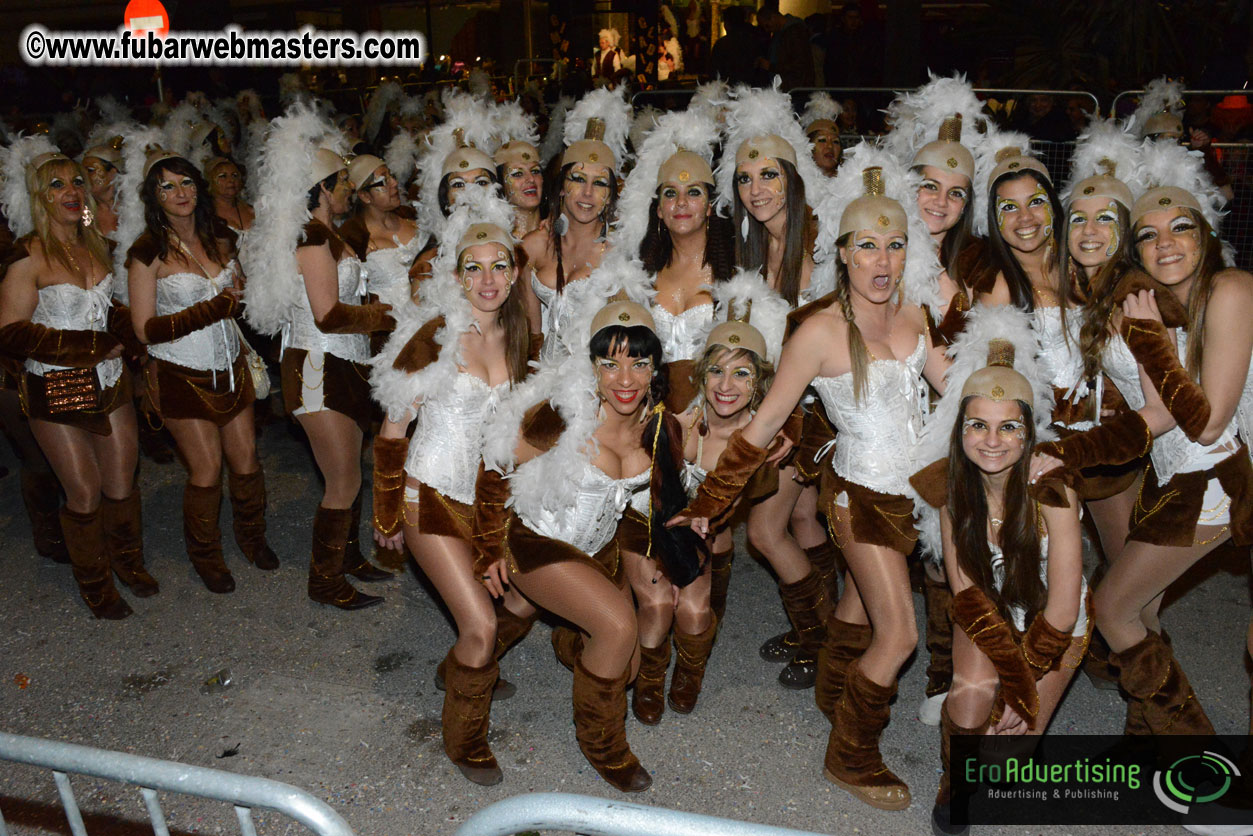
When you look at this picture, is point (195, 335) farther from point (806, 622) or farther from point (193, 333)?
point (806, 622)

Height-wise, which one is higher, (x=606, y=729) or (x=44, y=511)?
(x=44, y=511)

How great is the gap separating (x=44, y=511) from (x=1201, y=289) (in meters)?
5.39

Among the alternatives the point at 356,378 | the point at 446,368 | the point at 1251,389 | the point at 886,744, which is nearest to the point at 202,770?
the point at 446,368

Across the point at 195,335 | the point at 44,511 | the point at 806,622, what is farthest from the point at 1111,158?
the point at 44,511

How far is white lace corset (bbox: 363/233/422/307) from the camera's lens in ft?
16.6

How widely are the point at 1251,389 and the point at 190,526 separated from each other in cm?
446

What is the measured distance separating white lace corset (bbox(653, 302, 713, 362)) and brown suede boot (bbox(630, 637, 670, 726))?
112 cm

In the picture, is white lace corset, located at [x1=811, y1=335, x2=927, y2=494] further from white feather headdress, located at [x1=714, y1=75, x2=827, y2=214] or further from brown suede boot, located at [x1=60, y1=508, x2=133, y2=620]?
brown suede boot, located at [x1=60, y1=508, x2=133, y2=620]

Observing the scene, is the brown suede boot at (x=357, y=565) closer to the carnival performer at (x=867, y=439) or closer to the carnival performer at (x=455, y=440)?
the carnival performer at (x=455, y=440)

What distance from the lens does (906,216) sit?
11.8 ft

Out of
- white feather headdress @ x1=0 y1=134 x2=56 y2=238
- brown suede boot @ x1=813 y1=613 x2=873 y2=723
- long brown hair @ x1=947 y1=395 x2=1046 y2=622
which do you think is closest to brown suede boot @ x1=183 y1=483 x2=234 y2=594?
white feather headdress @ x1=0 y1=134 x2=56 y2=238

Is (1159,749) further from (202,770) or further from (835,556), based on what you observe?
(202,770)

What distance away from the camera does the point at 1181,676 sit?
3480 millimetres

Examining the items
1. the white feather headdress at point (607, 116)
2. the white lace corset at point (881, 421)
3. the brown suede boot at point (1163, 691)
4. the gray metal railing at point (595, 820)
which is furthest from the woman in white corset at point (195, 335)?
the brown suede boot at point (1163, 691)
